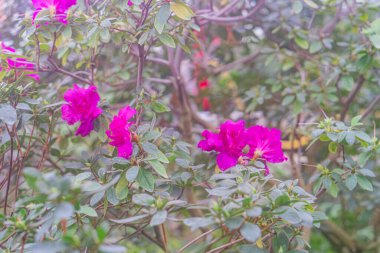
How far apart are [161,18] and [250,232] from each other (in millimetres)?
552

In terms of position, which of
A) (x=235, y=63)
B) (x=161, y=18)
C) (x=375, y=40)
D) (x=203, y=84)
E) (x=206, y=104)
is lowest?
(x=206, y=104)

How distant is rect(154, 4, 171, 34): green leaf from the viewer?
112 centimetres

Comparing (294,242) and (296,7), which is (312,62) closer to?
(296,7)

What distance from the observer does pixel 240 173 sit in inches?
40.6

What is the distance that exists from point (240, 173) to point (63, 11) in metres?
0.63

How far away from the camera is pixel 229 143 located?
114 cm

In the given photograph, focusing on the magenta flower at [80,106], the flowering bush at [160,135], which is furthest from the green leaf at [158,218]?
the magenta flower at [80,106]

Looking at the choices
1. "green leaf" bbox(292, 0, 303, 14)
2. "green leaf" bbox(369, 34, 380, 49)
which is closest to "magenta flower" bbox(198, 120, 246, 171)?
"green leaf" bbox(369, 34, 380, 49)

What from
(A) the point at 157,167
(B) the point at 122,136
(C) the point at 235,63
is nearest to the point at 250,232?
(A) the point at 157,167

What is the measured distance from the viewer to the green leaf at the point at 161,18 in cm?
112

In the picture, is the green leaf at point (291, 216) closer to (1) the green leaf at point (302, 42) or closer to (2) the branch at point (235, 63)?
(1) the green leaf at point (302, 42)

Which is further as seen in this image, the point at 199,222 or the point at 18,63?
the point at 18,63

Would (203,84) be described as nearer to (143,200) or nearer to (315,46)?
(315,46)

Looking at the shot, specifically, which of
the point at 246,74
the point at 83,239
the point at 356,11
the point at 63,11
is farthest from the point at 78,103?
the point at 246,74
